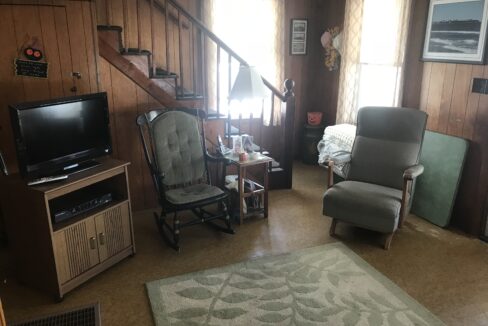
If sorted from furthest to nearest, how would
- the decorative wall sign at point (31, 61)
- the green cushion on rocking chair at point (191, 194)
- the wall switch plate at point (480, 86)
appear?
the wall switch plate at point (480, 86) < the green cushion on rocking chair at point (191, 194) < the decorative wall sign at point (31, 61)

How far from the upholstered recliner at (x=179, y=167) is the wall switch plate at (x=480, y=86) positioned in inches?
86.0

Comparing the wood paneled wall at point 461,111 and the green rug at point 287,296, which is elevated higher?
the wood paneled wall at point 461,111

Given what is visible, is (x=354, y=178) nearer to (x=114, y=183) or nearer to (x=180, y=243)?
(x=180, y=243)

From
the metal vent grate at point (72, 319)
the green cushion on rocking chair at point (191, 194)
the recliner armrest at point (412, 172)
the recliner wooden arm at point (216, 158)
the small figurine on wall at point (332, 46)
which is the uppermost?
the small figurine on wall at point (332, 46)

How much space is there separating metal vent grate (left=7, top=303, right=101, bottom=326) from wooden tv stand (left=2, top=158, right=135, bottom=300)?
20cm

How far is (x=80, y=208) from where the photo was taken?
261 centimetres

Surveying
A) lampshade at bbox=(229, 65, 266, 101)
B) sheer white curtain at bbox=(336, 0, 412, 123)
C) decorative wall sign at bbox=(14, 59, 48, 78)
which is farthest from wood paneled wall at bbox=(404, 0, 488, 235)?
decorative wall sign at bbox=(14, 59, 48, 78)

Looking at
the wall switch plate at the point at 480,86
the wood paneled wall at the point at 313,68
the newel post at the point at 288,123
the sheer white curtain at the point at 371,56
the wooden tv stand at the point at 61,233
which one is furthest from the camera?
the wood paneled wall at the point at 313,68

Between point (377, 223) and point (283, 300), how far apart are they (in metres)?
1.08

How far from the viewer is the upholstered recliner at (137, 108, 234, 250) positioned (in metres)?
3.09

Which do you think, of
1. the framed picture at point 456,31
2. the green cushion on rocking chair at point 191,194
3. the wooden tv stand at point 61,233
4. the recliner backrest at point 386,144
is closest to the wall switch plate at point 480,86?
the framed picture at point 456,31

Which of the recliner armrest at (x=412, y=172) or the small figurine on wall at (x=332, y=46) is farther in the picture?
the small figurine on wall at (x=332, y=46)

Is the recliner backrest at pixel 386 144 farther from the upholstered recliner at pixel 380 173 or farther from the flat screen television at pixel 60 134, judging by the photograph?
the flat screen television at pixel 60 134

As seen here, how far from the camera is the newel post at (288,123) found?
161 inches
